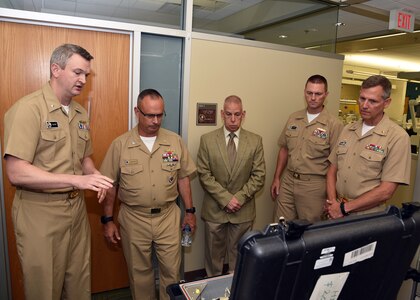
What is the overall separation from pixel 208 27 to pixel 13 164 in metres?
1.84

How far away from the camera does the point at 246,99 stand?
2.95 metres

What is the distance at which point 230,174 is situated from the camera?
257 centimetres

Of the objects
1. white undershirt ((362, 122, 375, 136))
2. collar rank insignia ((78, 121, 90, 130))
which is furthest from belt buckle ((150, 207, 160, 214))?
white undershirt ((362, 122, 375, 136))

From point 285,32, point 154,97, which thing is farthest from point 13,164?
point 285,32

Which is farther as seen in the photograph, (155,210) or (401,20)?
(401,20)

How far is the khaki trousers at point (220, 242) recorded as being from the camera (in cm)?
266

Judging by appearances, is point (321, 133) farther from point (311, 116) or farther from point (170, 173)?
point (170, 173)

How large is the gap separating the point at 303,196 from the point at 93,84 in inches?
74.0

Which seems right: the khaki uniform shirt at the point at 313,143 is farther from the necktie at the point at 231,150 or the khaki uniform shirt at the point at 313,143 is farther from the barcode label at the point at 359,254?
the barcode label at the point at 359,254

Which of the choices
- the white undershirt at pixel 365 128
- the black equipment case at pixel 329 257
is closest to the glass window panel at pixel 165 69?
the white undershirt at pixel 365 128

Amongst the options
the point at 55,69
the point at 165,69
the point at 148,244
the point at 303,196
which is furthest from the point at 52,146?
the point at 303,196

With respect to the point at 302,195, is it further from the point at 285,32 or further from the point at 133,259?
the point at 285,32

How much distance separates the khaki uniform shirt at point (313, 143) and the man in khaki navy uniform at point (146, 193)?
104cm

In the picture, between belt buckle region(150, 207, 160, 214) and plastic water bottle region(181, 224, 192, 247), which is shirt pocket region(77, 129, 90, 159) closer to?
belt buckle region(150, 207, 160, 214)
